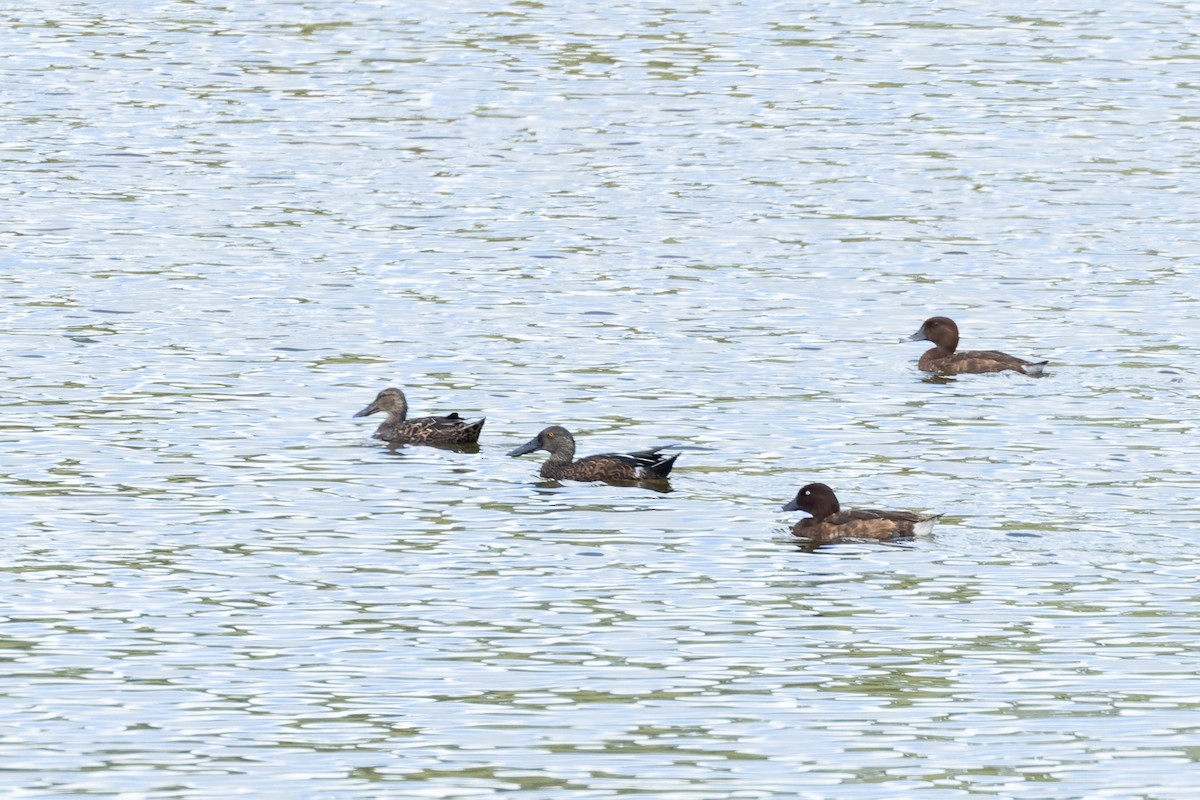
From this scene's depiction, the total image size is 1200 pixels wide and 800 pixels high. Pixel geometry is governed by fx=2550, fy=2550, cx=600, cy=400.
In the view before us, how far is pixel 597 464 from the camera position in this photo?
1855cm

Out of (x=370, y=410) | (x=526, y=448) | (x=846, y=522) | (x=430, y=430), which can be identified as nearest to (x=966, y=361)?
(x=526, y=448)

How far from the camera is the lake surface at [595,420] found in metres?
12.8

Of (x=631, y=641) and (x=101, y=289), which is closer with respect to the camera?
(x=631, y=641)

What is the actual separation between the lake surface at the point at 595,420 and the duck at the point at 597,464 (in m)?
0.14

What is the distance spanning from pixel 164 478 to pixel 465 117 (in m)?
19.1

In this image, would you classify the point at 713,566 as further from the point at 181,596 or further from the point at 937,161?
the point at 937,161

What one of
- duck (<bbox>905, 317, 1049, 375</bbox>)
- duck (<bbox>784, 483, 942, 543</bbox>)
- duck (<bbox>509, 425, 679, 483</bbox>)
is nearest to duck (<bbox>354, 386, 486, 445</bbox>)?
duck (<bbox>509, 425, 679, 483</bbox>)

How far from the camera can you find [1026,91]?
3888 cm

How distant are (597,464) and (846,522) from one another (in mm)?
2433

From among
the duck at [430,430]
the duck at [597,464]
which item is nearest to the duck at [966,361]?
the duck at [597,464]

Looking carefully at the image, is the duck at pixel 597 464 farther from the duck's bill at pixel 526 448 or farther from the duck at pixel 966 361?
the duck at pixel 966 361

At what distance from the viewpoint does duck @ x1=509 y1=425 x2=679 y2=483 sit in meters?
18.4

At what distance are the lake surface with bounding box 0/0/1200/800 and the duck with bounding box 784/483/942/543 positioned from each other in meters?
0.15

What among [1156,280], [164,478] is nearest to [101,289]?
[164,478]
